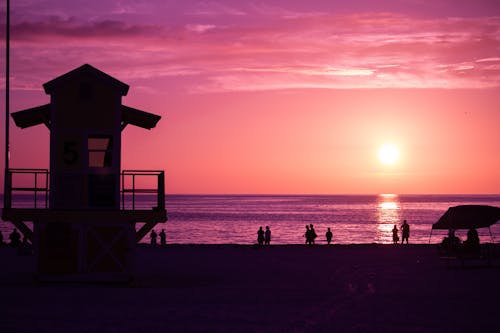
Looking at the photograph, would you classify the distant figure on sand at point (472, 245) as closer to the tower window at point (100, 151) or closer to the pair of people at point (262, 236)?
→ the tower window at point (100, 151)

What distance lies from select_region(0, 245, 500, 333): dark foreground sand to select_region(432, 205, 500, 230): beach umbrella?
1.80m

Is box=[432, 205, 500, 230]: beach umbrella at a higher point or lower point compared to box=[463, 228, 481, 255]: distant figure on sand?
higher

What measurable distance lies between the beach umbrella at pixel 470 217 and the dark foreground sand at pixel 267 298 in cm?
180

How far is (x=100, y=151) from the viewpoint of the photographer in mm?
24547

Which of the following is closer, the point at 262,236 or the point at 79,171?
the point at 79,171

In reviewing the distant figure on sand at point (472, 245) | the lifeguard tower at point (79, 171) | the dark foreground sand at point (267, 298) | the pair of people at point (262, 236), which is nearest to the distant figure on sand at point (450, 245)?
the distant figure on sand at point (472, 245)

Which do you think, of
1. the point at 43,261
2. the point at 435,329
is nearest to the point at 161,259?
the point at 43,261

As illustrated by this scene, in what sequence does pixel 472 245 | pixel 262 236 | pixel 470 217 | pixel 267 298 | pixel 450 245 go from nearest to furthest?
1. pixel 267 298
2. pixel 472 245
3. pixel 470 217
4. pixel 450 245
5. pixel 262 236

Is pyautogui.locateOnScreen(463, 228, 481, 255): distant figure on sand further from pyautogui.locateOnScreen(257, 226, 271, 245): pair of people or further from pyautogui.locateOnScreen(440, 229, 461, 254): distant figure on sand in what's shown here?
pyautogui.locateOnScreen(257, 226, 271, 245): pair of people

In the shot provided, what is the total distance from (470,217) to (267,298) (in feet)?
39.6

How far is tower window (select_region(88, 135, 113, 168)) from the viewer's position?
24500 mm

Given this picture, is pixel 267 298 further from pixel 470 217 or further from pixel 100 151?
pixel 470 217

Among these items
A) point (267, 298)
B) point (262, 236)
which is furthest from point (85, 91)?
point (262, 236)

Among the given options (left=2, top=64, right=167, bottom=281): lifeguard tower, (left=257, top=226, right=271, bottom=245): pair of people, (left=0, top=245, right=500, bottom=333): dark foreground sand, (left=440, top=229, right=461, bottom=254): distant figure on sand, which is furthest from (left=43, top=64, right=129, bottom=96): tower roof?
(left=257, top=226, right=271, bottom=245): pair of people
